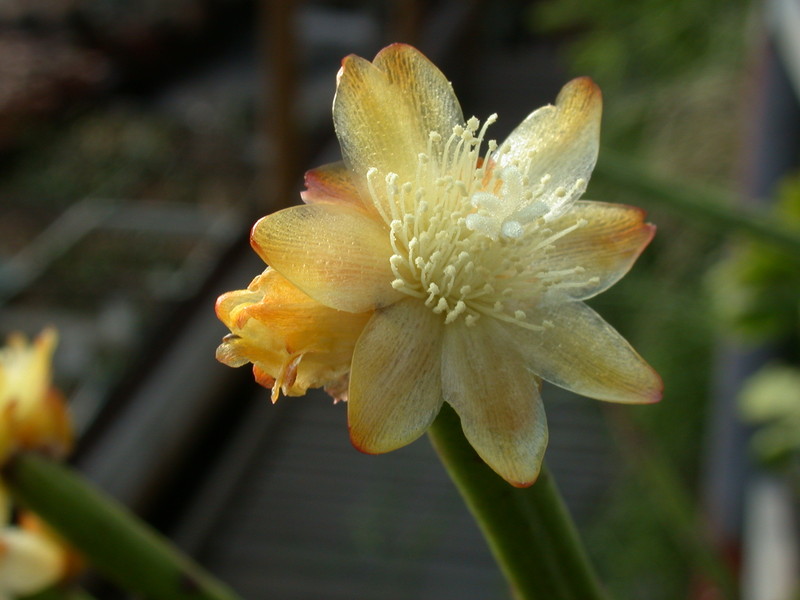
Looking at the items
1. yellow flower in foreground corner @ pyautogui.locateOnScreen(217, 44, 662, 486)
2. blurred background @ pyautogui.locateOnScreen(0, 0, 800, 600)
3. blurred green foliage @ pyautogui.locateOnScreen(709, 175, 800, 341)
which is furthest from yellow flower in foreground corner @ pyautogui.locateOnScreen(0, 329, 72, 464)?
blurred background @ pyautogui.locateOnScreen(0, 0, 800, 600)

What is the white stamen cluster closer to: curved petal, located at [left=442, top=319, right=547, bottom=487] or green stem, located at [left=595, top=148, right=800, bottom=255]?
curved petal, located at [left=442, top=319, right=547, bottom=487]

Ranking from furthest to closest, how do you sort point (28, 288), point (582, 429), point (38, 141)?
1. point (38, 141)
2. point (582, 429)
3. point (28, 288)

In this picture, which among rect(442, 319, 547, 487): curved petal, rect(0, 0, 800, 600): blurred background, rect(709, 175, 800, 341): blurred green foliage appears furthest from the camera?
rect(0, 0, 800, 600): blurred background

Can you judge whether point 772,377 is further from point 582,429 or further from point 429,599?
point 582,429

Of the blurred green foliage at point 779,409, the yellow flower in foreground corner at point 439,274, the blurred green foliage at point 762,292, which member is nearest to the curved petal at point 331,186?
the yellow flower in foreground corner at point 439,274

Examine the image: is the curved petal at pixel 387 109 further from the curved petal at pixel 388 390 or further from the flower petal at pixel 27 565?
the flower petal at pixel 27 565

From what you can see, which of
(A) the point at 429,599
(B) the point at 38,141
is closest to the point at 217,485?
(A) the point at 429,599
